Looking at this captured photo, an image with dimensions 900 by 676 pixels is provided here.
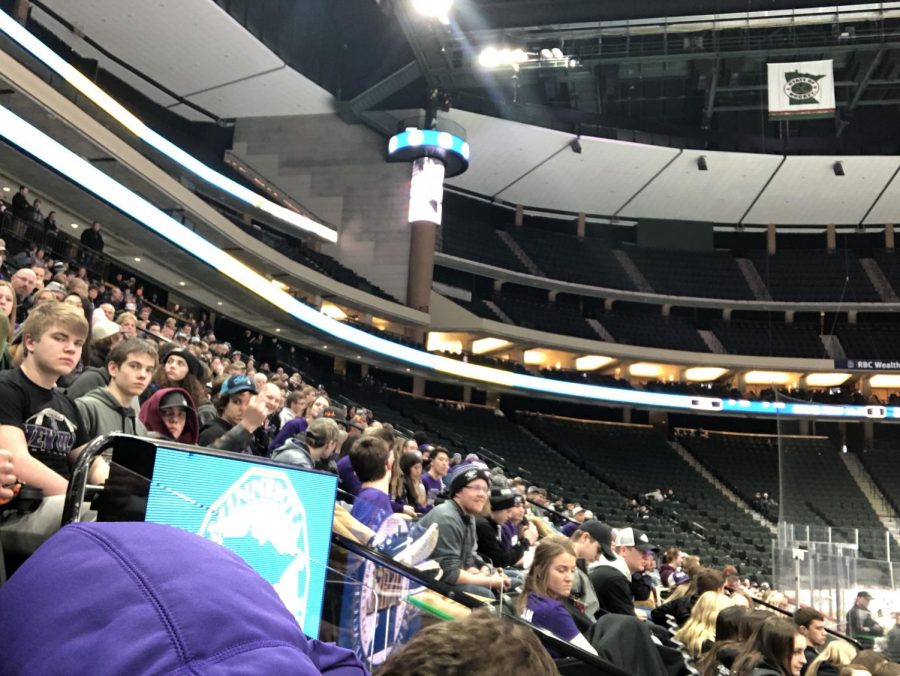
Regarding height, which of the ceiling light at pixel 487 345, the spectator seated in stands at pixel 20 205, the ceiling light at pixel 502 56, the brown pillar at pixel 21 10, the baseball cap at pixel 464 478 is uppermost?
the ceiling light at pixel 502 56

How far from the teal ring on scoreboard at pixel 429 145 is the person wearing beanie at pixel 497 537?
17838 mm

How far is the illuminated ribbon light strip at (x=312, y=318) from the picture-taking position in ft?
A: 41.6

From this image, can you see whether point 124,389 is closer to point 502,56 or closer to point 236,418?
point 236,418

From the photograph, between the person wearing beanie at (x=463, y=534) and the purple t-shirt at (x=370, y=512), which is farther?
the person wearing beanie at (x=463, y=534)

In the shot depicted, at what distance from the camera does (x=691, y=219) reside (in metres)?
30.3

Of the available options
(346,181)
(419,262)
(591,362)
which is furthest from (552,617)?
(591,362)

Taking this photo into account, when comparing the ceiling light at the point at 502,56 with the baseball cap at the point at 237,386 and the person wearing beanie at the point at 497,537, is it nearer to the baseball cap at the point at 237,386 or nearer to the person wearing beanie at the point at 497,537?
the person wearing beanie at the point at 497,537

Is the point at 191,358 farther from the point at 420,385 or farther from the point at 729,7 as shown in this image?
the point at 420,385

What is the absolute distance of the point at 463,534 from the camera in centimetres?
375

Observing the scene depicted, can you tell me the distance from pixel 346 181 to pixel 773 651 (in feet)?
73.3

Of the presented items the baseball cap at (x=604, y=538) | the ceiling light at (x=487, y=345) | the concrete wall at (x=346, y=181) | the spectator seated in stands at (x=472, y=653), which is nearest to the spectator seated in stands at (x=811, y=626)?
the baseball cap at (x=604, y=538)

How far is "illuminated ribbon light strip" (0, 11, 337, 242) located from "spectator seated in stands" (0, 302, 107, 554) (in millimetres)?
12889

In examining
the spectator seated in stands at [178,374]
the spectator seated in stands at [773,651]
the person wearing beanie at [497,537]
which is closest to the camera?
the spectator seated in stands at [773,651]

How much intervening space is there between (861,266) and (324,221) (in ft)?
66.0
